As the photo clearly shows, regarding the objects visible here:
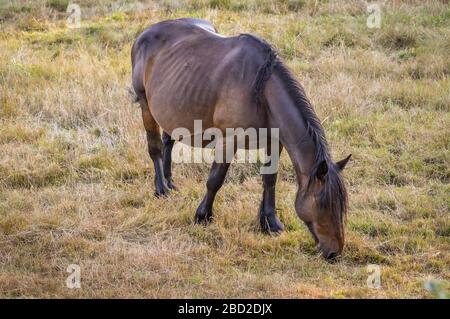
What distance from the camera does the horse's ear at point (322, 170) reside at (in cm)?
486

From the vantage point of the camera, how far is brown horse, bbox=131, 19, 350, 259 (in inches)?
198

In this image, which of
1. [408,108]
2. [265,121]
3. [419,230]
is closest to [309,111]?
[265,121]

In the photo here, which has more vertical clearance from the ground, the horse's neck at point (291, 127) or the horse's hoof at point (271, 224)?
the horse's neck at point (291, 127)

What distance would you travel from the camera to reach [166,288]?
5012 millimetres

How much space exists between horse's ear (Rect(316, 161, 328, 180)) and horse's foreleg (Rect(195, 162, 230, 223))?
116 cm

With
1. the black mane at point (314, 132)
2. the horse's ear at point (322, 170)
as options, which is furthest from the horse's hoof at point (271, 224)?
the horse's ear at point (322, 170)

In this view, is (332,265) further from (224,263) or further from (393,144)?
(393,144)

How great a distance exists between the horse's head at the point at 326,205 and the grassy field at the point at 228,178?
12.5 inches

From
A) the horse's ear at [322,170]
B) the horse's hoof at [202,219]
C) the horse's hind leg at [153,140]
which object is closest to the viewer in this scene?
the horse's ear at [322,170]

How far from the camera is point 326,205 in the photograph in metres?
4.92

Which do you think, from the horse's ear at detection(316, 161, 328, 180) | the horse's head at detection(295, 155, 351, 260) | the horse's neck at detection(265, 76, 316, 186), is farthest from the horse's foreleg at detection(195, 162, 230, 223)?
the horse's ear at detection(316, 161, 328, 180)

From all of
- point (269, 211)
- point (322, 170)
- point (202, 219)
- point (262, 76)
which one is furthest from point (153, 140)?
point (322, 170)

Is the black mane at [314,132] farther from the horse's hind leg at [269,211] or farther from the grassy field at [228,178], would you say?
the horse's hind leg at [269,211]

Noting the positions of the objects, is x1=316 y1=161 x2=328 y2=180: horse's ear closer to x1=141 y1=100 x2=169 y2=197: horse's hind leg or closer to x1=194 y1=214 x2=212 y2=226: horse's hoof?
x1=194 y1=214 x2=212 y2=226: horse's hoof
